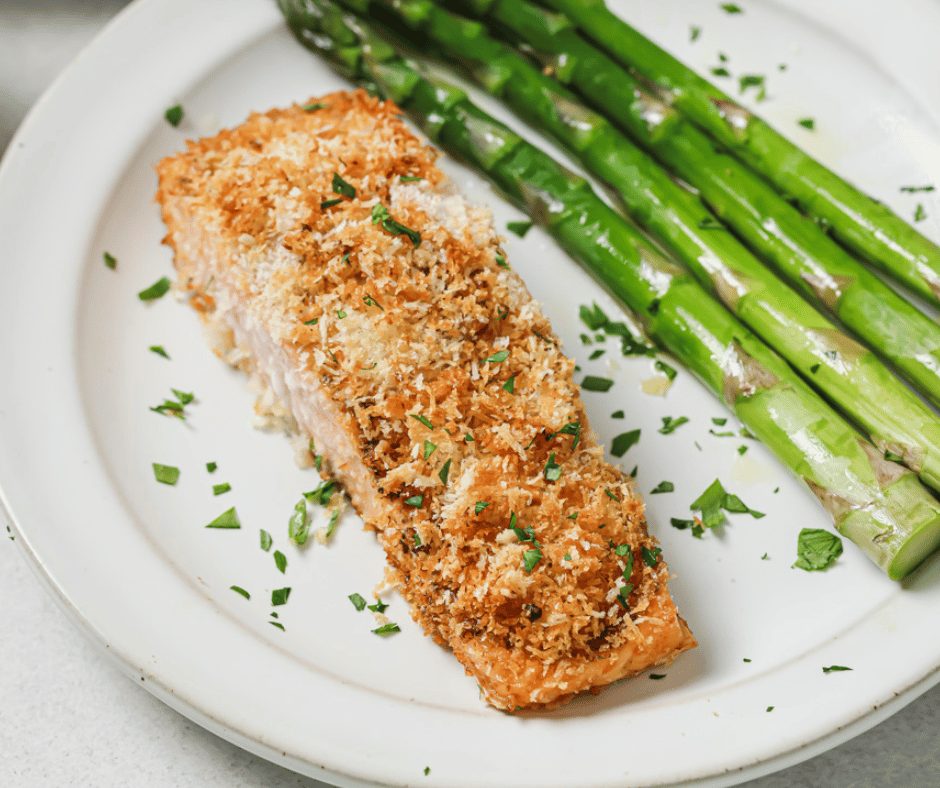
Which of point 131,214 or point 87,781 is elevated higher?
point 131,214

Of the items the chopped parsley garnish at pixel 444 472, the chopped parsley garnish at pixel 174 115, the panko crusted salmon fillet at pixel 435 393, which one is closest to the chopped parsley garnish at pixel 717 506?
the panko crusted salmon fillet at pixel 435 393

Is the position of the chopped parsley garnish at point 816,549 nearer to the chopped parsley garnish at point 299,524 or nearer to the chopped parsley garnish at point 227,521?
the chopped parsley garnish at point 299,524

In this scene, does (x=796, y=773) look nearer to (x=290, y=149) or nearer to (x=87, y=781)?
(x=87, y=781)

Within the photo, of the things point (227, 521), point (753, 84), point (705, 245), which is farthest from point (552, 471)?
point (753, 84)

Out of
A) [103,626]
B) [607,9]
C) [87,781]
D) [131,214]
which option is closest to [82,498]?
[103,626]

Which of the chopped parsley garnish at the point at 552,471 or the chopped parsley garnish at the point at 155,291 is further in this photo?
the chopped parsley garnish at the point at 155,291
